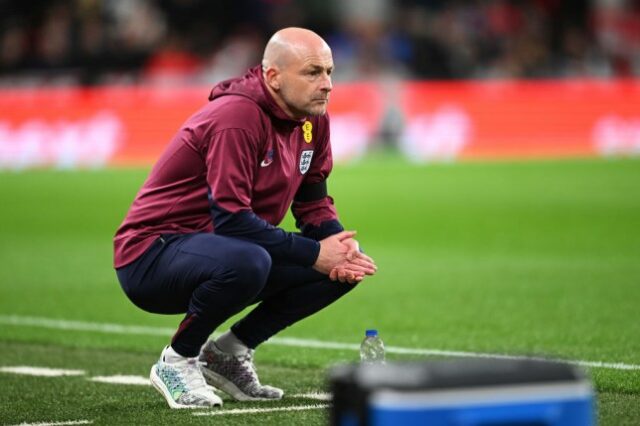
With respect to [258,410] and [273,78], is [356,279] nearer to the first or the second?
[258,410]

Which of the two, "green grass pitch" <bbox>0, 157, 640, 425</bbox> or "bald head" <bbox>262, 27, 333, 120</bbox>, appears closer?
"bald head" <bbox>262, 27, 333, 120</bbox>

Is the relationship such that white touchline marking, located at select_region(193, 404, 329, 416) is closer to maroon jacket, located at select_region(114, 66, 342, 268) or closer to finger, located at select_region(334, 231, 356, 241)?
maroon jacket, located at select_region(114, 66, 342, 268)

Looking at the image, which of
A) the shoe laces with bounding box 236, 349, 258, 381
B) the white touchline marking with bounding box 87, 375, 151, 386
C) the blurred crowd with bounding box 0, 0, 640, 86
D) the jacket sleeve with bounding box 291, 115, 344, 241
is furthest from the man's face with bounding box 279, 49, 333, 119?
the blurred crowd with bounding box 0, 0, 640, 86

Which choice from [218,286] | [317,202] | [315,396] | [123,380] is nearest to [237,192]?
[218,286]

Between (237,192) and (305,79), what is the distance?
2.18 ft

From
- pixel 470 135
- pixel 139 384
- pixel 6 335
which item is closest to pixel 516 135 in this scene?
pixel 470 135

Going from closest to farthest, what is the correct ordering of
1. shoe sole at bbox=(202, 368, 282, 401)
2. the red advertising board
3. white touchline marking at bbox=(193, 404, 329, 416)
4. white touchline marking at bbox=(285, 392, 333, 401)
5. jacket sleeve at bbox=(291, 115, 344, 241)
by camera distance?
white touchline marking at bbox=(193, 404, 329, 416) < white touchline marking at bbox=(285, 392, 333, 401) < shoe sole at bbox=(202, 368, 282, 401) < jacket sleeve at bbox=(291, 115, 344, 241) < the red advertising board

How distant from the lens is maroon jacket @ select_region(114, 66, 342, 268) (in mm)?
6727

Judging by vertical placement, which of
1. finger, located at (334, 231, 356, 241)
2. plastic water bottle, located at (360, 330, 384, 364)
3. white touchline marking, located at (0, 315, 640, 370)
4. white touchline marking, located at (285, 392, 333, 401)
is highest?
finger, located at (334, 231, 356, 241)

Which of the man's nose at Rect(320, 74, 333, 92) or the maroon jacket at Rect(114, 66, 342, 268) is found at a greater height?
the man's nose at Rect(320, 74, 333, 92)

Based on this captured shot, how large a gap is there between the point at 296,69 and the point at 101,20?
25257mm

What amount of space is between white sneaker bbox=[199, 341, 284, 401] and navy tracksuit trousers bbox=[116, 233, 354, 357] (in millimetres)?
140

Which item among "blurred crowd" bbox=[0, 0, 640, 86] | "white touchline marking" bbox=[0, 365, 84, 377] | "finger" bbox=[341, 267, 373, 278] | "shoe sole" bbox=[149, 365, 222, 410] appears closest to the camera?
"shoe sole" bbox=[149, 365, 222, 410]

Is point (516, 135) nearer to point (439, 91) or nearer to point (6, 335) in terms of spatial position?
point (439, 91)
